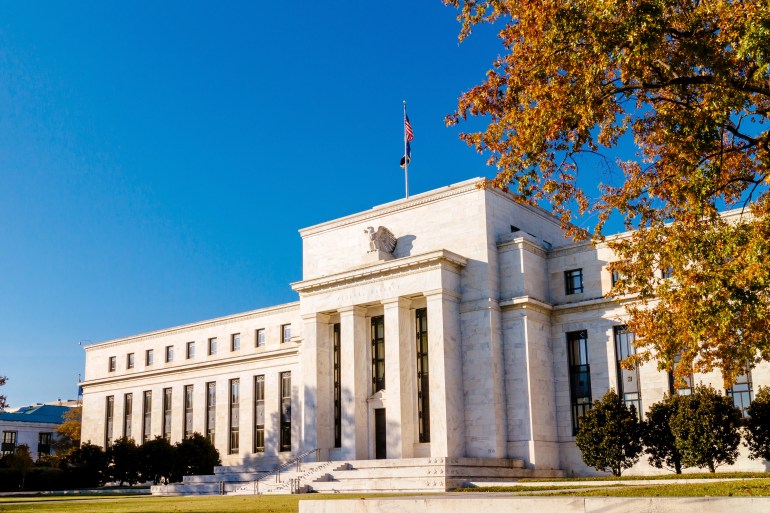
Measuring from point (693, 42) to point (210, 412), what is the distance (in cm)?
5422

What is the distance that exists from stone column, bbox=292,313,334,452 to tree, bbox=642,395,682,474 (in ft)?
59.7

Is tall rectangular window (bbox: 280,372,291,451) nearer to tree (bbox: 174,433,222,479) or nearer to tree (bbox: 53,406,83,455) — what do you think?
tree (bbox: 174,433,222,479)

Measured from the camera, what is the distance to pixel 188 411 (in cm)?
6862

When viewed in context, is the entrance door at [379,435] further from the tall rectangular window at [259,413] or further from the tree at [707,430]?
the tall rectangular window at [259,413]

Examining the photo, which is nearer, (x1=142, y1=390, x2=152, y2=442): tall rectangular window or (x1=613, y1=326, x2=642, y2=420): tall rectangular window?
(x1=613, y1=326, x2=642, y2=420): tall rectangular window

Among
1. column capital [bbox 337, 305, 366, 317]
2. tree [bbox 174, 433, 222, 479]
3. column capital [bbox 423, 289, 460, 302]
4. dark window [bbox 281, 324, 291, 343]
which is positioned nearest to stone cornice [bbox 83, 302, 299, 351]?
dark window [bbox 281, 324, 291, 343]

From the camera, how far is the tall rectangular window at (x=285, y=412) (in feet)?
199

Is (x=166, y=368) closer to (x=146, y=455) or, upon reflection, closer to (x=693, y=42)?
(x=146, y=455)

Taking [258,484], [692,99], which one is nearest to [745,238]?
[692,99]

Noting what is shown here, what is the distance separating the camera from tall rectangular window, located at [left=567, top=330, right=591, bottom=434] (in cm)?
4534

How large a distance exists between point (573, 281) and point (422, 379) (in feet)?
33.3

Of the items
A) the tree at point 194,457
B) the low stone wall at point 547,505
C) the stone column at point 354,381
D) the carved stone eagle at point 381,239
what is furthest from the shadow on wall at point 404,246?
the low stone wall at point 547,505

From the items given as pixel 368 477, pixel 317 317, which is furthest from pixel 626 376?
pixel 317 317

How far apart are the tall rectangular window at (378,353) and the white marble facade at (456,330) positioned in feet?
0.76
